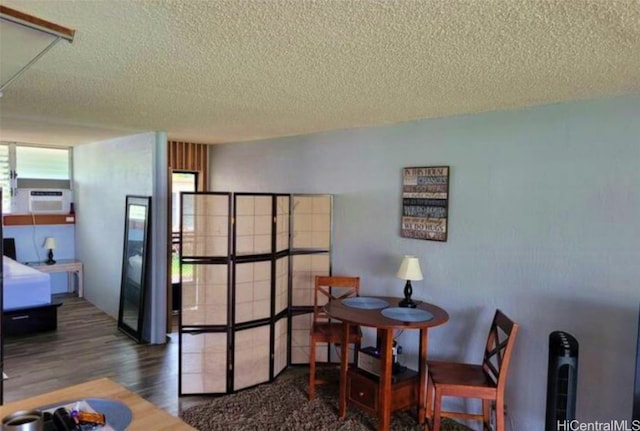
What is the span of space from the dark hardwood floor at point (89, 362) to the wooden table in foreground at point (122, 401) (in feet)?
6.21

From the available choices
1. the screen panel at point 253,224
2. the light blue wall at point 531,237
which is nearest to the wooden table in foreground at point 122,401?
the screen panel at point 253,224

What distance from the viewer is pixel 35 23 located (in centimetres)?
169

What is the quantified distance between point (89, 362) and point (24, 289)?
1.52 metres

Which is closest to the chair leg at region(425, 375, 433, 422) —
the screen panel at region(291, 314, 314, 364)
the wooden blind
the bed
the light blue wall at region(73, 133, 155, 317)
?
the screen panel at region(291, 314, 314, 364)

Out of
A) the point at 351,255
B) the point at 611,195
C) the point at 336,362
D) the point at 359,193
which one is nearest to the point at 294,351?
the point at 336,362

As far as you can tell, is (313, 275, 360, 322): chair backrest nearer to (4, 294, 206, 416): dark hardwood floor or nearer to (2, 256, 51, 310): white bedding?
(4, 294, 206, 416): dark hardwood floor

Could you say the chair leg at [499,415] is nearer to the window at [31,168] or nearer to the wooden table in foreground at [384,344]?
the wooden table in foreground at [384,344]

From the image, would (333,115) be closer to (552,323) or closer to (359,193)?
(359,193)

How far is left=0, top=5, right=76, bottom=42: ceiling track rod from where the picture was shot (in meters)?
1.60

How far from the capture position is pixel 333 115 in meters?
3.62

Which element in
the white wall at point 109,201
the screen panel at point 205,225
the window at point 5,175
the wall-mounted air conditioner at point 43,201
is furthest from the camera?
the wall-mounted air conditioner at point 43,201

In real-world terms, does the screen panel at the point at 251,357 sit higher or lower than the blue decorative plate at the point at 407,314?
lower

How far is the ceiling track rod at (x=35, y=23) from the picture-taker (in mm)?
1603

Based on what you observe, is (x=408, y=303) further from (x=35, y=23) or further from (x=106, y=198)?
(x=106, y=198)
